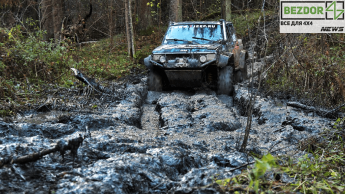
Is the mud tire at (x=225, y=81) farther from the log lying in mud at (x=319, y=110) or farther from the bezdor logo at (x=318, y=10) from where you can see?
the log lying in mud at (x=319, y=110)

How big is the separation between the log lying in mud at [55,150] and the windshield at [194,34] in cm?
481

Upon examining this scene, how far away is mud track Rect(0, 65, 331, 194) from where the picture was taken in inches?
101

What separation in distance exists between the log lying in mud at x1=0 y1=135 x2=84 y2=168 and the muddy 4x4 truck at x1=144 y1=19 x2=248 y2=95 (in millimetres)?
3834

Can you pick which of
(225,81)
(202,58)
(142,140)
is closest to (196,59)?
(202,58)

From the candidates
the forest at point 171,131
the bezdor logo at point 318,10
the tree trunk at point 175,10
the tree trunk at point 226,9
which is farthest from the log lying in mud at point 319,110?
the tree trunk at point 226,9

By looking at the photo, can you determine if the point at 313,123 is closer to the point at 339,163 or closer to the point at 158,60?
the point at 339,163

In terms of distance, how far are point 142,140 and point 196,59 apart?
3.29 m

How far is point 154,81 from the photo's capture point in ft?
23.8

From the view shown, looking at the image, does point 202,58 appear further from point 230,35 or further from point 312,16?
point 312,16

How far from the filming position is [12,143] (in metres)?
3.18

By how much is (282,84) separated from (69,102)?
4178 mm

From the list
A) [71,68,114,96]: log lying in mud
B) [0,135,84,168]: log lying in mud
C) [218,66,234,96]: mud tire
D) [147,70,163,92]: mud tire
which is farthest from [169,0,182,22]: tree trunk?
[0,135,84,168]: log lying in mud

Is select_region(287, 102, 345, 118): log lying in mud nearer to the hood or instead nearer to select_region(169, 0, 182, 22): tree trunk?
the hood

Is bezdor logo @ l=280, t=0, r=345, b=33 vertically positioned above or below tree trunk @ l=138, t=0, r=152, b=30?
below
